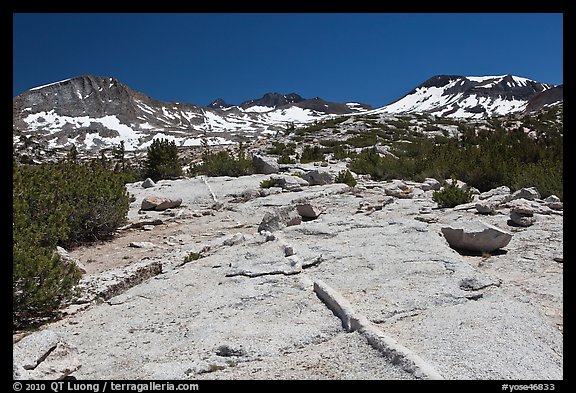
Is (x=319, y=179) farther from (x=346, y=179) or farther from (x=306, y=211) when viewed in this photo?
(x=306, y=211)

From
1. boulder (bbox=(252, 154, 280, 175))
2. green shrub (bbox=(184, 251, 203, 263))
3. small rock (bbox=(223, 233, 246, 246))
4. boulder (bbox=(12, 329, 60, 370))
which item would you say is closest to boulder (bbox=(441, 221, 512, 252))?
small rock (bbox=(223, 233, 246, 246))

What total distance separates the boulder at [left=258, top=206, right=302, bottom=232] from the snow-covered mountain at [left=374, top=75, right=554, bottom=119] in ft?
372

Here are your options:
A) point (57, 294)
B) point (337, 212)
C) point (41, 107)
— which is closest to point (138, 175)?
point (337, 212)

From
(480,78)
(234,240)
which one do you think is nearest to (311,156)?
(234,240)

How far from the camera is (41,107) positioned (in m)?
107

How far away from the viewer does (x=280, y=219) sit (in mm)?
6793

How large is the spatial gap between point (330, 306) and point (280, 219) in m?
3.08

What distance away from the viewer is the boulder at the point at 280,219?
6.69m

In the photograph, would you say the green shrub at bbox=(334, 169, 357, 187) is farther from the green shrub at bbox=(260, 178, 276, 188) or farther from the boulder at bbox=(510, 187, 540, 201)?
the boulder at bbox=(510, 187, 540, 201)

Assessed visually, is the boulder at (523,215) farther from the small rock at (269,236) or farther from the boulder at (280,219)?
the small rock at (269,236)

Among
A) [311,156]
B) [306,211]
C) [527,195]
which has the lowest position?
[527,195]
